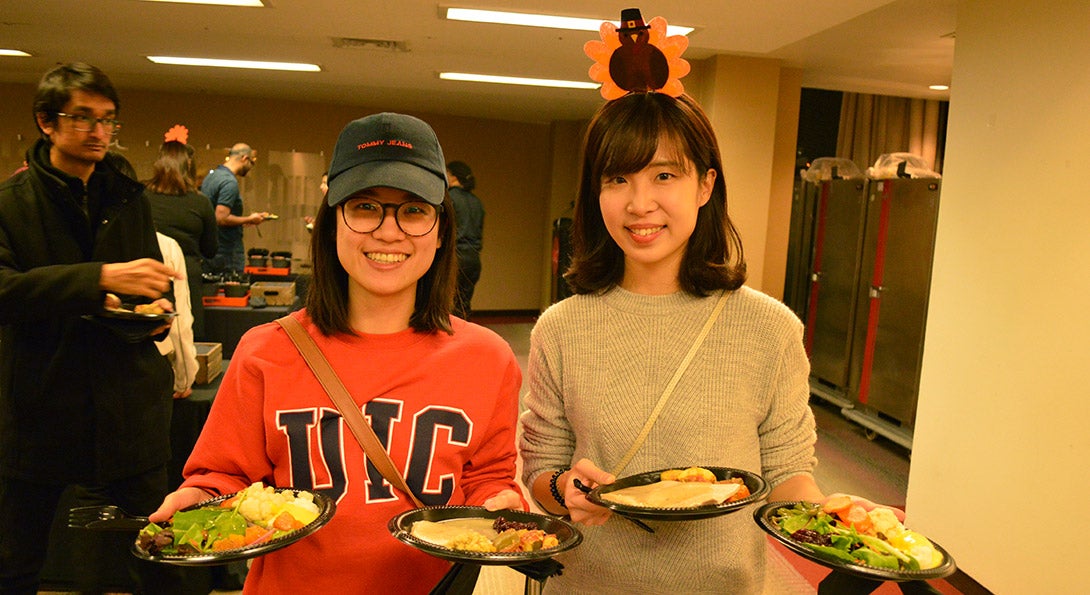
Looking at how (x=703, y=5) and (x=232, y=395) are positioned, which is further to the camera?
(x=703, y=5)

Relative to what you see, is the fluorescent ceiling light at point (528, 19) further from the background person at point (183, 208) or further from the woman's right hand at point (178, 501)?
the woman's right hand at point (178, 501)

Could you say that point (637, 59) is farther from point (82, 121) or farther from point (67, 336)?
point (67, 336)

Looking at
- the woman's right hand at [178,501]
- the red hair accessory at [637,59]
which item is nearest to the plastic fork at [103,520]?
the woman's right hand at [178,501]

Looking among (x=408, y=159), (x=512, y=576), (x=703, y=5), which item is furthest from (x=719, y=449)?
(x=703, y=5)

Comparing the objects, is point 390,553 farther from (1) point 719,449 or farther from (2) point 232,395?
(1) point 719,449

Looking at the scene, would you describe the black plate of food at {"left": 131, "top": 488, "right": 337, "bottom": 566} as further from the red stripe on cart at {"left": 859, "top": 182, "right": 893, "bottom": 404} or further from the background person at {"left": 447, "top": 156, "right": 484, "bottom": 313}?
the background person at {"left": 447, "top": 156, "right": 484, "bottom": 313}

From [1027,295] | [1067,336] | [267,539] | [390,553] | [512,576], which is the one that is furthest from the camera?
[512,576]

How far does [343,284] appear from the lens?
1.48 meters

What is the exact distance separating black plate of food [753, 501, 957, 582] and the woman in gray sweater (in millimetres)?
160

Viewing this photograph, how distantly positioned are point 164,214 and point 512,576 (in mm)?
2550

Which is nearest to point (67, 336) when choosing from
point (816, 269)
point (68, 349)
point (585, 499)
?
point (68, 349)

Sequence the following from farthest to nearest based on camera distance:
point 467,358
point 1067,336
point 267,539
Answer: point 1067,336 → point 467,358 → point 267,539

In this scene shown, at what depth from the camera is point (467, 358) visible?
1.44 meters

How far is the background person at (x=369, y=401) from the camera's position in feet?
4.32
